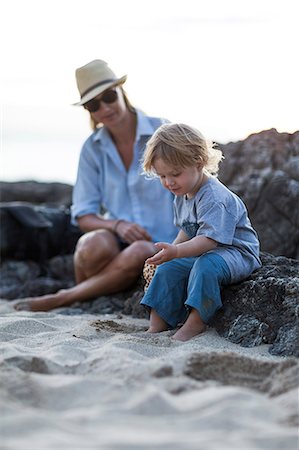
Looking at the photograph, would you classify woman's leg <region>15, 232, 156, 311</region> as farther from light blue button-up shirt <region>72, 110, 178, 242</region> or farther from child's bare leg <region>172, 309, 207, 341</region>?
child's bare leg <region>172, 309, 207, 341</region>

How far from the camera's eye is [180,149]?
379 centimetres

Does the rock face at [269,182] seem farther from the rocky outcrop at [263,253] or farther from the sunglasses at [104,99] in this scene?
the sunglasses at [104,99]

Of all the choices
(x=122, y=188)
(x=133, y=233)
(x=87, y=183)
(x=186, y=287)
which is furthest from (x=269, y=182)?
(x=186, y=287)

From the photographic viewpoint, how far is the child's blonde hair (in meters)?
3.81

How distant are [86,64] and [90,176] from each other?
86cm

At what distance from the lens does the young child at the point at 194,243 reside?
12.1ft

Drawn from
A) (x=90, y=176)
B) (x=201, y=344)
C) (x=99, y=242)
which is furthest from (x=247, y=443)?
(x=90, y=176)

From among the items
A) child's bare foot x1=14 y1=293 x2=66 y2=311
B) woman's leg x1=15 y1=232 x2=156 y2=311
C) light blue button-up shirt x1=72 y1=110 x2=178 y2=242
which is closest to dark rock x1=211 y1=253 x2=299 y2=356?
woman's leg x1=15 y1=232 x2=156 y2=311

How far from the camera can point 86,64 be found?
567cm

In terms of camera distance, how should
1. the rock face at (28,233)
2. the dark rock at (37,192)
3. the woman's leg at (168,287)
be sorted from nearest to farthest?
the woman's leg at (168,287)
the rock face at (28,233)
the dark rock at (37,192)

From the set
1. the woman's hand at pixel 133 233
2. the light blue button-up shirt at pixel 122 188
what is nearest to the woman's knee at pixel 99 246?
the woman's hand at pixel 133 233

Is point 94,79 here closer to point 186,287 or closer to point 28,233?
point 186,287

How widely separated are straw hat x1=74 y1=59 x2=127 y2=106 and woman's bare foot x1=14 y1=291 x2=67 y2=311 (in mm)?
1474

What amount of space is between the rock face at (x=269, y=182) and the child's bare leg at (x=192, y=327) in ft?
9.83
